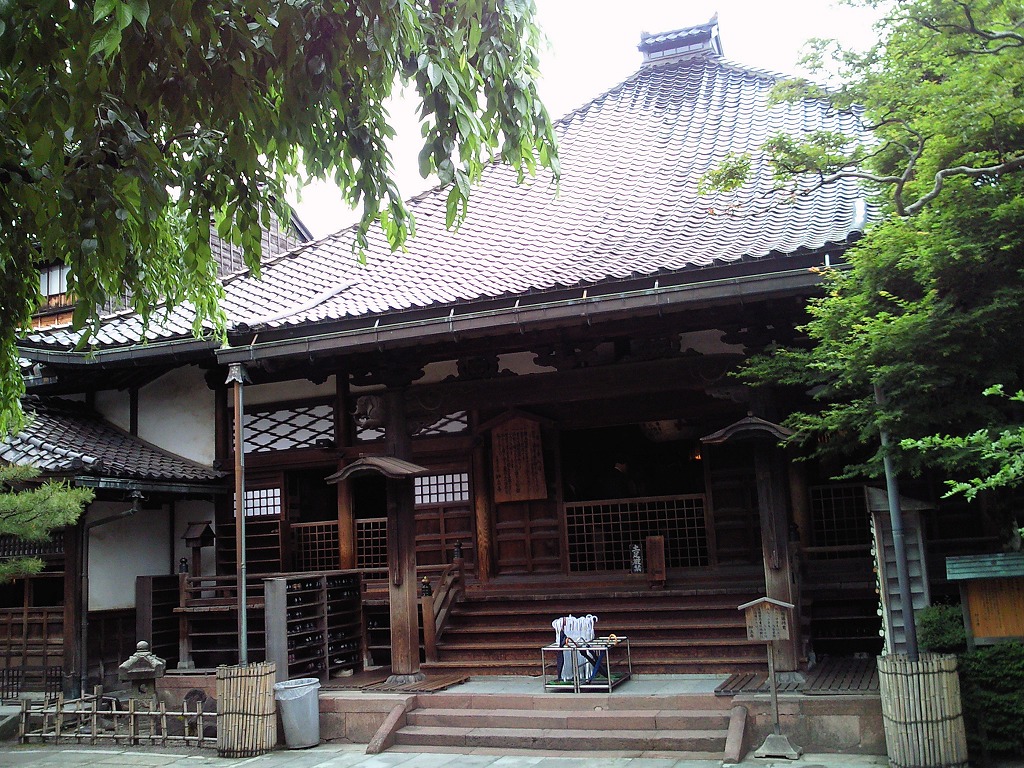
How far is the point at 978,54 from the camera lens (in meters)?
6.80

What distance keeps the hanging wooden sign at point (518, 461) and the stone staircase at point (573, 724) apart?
3764mm

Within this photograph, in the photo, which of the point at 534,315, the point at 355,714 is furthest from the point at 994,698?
the point at 355,714

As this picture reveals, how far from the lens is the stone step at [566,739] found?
29.3 feet

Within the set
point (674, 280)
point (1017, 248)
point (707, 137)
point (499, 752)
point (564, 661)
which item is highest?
point (707, 137)

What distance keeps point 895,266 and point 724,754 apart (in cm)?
454

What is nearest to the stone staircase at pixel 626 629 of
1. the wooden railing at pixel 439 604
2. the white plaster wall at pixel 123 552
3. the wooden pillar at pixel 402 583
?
the wooden railing at pixel 439 604

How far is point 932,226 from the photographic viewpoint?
7.40 m

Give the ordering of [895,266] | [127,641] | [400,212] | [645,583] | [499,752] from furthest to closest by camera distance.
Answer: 1. [127,641]
2. [645,583]
3. [499,752]
4. [895,266]
5. [400,212]

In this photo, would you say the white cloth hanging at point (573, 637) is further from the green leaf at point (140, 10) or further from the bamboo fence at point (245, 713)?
the green leaf at point (140, 10)

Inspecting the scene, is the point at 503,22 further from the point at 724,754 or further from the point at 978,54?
the point at 724,754

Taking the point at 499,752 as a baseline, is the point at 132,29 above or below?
above

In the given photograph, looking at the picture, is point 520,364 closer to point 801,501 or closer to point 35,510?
point 801,501

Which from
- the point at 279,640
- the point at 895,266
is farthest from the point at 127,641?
the point at 895,266

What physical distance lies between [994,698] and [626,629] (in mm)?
4541
